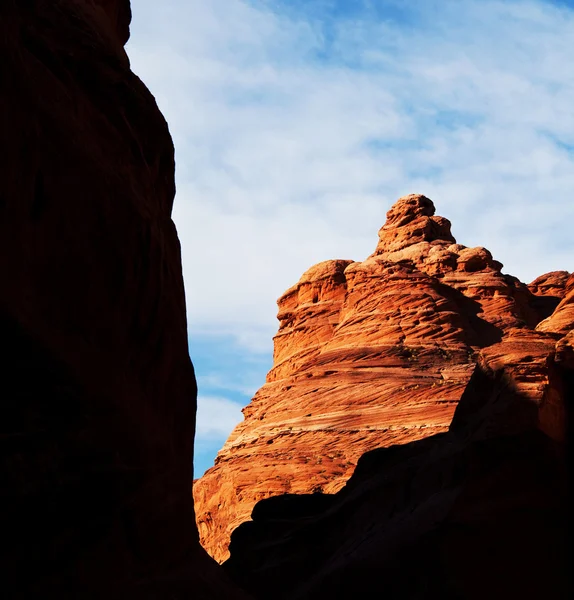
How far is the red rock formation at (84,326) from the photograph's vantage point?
10.1 metres

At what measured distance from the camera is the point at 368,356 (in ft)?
168

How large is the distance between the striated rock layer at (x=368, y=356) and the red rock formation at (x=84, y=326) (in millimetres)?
20295

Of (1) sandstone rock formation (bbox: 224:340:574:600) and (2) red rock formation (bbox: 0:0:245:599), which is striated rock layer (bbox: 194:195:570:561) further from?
(2) red rock formation (bbox: 0:0:245:599)

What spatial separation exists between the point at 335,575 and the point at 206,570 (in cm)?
323

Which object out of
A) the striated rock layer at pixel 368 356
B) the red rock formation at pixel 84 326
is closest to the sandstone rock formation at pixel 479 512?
the red rock formation at pixel 84 326

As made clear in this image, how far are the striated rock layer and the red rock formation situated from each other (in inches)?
799

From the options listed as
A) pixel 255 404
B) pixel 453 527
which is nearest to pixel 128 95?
pixel 453 527

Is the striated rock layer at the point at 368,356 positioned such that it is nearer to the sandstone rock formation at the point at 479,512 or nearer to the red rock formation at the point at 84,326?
the sandstone rock formation at the point at 479,512

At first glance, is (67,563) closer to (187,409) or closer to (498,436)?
(187,409)

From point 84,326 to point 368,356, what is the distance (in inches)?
1607

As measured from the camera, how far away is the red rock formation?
Result: 33.1 ft

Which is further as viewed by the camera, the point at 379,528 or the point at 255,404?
the point at 255,404

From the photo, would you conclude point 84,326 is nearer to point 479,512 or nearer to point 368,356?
point 479,512

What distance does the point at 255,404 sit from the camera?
185 feet
